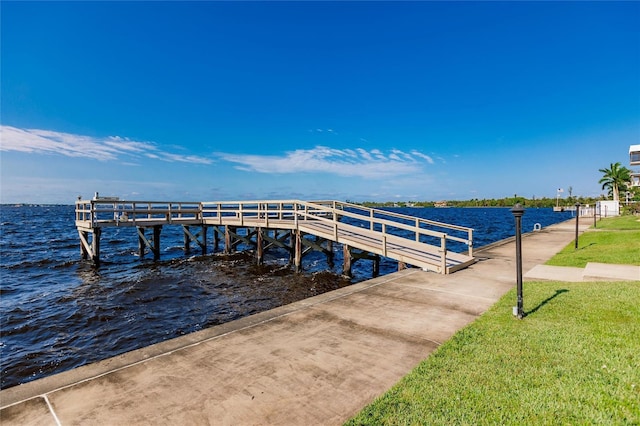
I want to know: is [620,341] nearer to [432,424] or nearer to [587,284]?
[432,424]

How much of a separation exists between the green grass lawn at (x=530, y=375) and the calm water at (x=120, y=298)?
6813 millimetres

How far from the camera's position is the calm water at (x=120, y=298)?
7781 mm

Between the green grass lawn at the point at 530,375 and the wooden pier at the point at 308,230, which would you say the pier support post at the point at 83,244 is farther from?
the green grass lawn at the point at 530,375

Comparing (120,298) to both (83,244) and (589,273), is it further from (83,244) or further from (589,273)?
(589,273)

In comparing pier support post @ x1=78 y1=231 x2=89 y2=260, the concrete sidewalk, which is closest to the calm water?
pier support post @ x1=78 y1=231 x2=89 y2=260

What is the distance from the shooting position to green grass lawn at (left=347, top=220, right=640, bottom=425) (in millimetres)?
3068

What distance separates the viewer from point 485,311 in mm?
6262

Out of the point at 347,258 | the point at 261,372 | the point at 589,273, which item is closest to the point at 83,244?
the point at 347,258

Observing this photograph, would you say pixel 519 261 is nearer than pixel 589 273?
Yes

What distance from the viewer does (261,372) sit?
162 inches

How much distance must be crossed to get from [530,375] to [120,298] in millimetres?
12213

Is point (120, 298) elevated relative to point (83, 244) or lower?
lower

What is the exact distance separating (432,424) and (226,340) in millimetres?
3271

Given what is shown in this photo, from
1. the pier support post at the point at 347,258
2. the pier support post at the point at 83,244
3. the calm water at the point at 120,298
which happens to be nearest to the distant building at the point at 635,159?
the calm water at the point at 120,298
